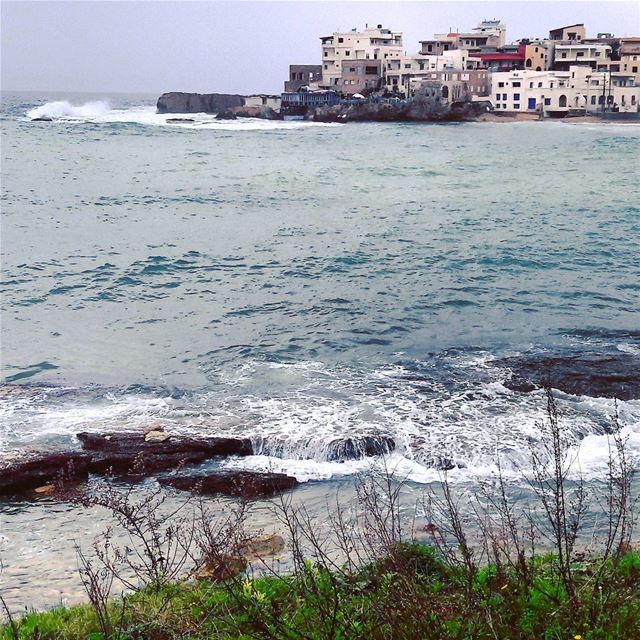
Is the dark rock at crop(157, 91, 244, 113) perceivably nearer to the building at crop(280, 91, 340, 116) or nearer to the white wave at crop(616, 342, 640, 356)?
the building at crop(280, 91, 340, 116)

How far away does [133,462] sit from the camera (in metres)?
9.37

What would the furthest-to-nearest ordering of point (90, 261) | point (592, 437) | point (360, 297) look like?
1. point (90, 261)
2. point (360, 297)
3. point (592, 437)

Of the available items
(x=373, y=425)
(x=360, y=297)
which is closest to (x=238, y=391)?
(x=373, y=425)

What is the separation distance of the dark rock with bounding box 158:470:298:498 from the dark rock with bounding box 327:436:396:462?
84 cm

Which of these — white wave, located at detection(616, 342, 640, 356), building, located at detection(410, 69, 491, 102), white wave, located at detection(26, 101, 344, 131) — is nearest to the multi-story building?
building, located at detection(410, 69, 491, 102)

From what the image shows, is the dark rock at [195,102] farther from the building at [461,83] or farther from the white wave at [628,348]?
the white wave at [628,348]

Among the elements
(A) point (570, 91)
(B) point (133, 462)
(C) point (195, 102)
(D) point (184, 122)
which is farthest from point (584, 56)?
(B) point (133, 462)

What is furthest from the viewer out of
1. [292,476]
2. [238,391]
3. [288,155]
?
[288,155]

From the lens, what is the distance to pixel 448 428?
10.4 meters

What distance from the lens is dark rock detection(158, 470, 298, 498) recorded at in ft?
28.9

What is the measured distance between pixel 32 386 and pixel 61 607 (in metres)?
6.69

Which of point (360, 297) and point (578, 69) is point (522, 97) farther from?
point (360, 297)

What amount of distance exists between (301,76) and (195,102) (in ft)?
53.6

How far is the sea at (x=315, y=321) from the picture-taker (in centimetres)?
1003
